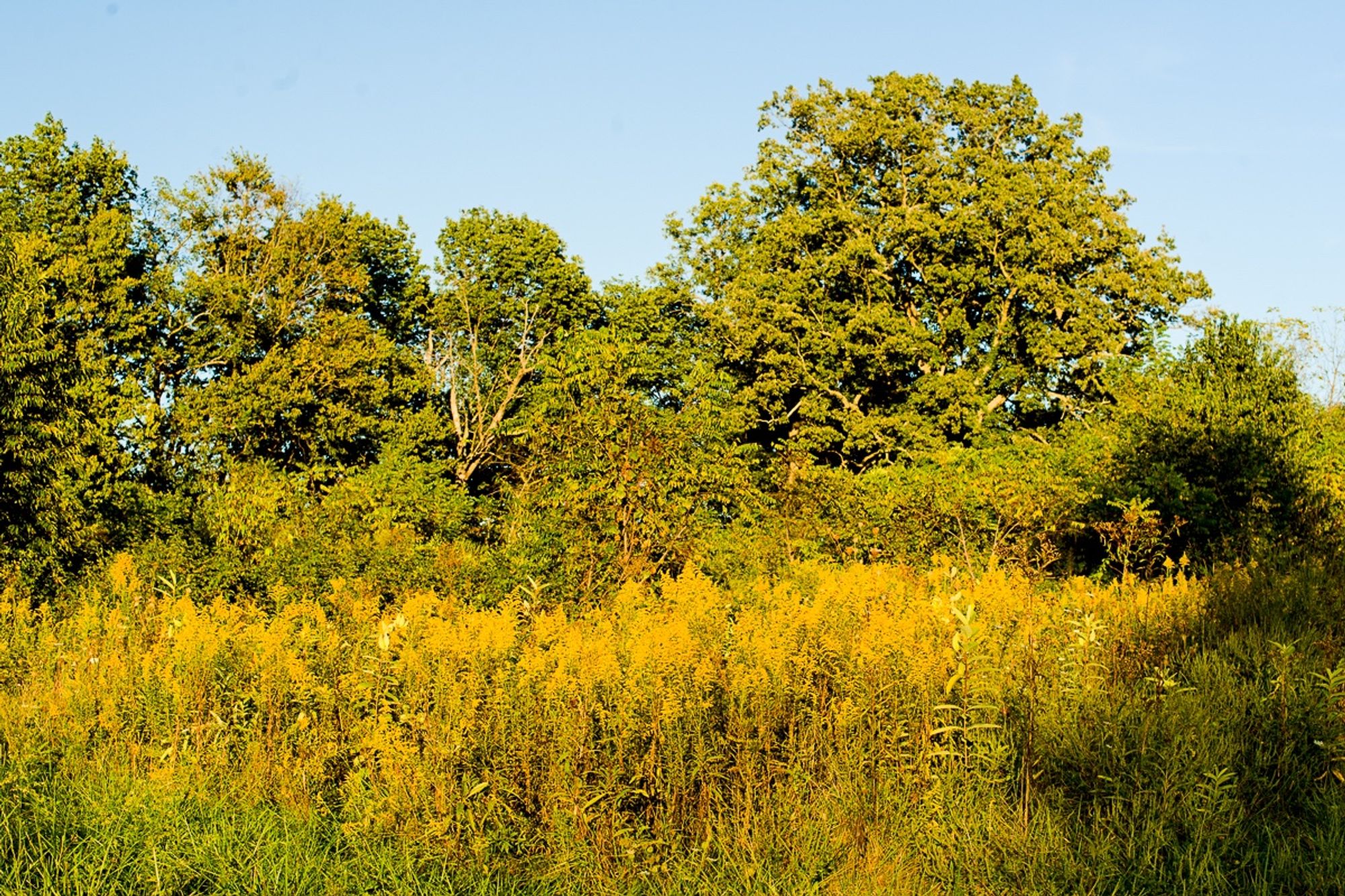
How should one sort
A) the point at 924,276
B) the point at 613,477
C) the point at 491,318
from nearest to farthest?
the point at 613,477 < the point at 924,276 < the point at 491,318

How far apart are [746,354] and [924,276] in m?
5.19

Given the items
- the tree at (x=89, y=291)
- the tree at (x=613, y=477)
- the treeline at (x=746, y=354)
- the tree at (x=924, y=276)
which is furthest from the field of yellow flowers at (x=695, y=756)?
the tree at (x=924, y=276)

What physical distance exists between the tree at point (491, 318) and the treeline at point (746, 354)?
0.30 feet

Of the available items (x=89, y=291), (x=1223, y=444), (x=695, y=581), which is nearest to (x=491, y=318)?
(x=89, y=291)

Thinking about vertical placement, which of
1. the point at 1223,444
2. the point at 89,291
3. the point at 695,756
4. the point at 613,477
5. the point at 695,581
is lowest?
the point at 695,756

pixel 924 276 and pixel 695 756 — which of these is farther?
pixel 924 276

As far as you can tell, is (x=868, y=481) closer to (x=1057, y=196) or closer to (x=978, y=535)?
(x=978, y=535)

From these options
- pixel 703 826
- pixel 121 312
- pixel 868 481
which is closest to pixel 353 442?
pixel 121 312

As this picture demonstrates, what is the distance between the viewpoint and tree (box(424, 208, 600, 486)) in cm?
3378

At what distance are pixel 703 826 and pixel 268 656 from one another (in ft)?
7.23

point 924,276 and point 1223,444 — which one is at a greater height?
point 924,276

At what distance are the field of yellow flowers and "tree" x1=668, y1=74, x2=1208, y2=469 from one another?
2387cm

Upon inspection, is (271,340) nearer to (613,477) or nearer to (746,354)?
(746,354)

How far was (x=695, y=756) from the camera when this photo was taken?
4340 millimetres
